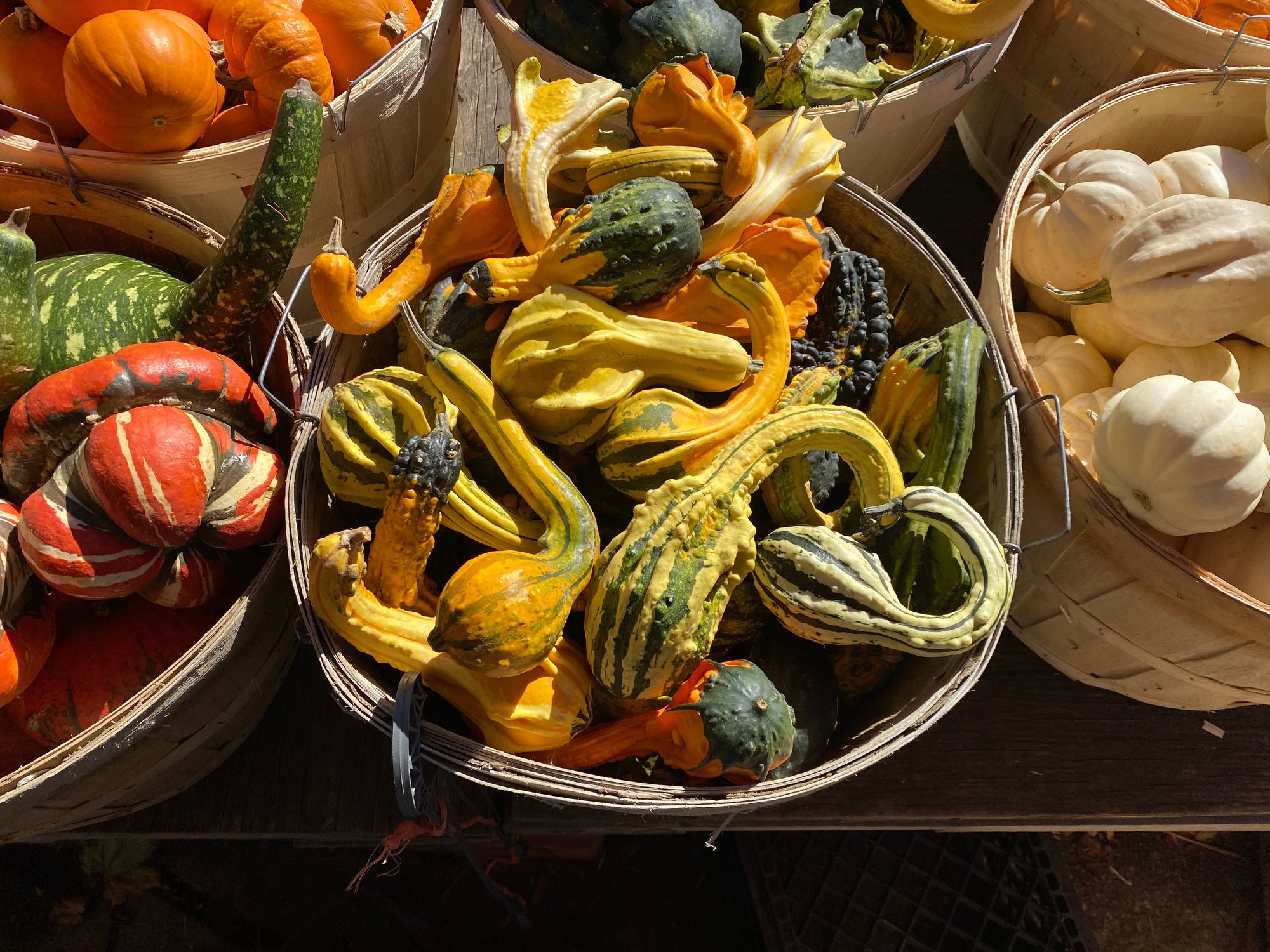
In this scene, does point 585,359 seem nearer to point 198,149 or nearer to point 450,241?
point 450,241

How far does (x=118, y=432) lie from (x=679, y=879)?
1.67 m

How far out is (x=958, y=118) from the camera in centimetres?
261

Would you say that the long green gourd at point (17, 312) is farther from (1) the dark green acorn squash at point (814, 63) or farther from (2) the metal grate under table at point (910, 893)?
(2) the metal grate under table at point (910, 893)

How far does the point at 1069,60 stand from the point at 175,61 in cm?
209

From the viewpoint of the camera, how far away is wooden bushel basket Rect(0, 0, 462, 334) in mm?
1732

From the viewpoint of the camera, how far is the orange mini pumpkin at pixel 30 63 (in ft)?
6.07

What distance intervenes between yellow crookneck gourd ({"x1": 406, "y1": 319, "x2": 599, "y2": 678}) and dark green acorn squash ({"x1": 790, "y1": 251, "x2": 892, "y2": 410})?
52 cm

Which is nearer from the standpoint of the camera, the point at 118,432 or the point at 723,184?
the point at 118,432

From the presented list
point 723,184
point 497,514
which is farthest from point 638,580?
point 723,184

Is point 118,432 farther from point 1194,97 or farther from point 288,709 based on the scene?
point 1194,97

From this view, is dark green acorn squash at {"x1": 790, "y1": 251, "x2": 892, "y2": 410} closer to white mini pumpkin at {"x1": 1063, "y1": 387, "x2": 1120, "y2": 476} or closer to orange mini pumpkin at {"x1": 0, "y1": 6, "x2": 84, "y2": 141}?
white mini pumpkin at {"x1": 1063, "y1": 387, "x2": 1120, "y2": 476}

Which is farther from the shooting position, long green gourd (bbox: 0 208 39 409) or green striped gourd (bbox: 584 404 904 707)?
long green gourd (bbox: 0 208 39 409)

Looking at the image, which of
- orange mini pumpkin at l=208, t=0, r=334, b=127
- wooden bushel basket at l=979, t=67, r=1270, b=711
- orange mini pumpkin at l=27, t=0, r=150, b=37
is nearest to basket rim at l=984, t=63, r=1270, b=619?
wooden bushel basket at l=979, t=67, r=1270, b=711

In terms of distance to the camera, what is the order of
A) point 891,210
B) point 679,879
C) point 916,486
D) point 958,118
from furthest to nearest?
point 958,118 < point 679,879 < point 891,210 < point 916,486
